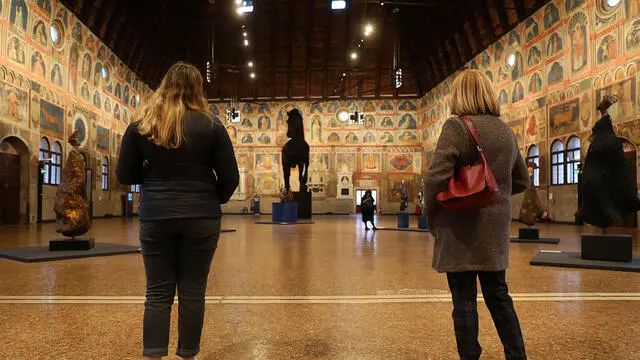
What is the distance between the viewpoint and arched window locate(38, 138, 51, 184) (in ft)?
61.3

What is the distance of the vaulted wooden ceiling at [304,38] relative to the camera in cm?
2367

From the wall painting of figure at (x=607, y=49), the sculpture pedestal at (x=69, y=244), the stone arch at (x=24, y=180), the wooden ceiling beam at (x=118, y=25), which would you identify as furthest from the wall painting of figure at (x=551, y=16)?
the stone arch at (x=24, y=180)

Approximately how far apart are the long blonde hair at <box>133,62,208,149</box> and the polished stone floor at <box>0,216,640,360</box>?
1396 millimetres

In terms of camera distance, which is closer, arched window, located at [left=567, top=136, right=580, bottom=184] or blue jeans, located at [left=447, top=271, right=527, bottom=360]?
blue jeans, located at [left=447, top=271, right=527, bottom=360]

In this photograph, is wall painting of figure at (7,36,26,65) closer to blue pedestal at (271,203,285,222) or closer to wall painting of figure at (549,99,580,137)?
blue pedestal at (271,203,285,222)

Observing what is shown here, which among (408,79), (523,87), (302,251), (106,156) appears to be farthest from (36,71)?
(408,79)

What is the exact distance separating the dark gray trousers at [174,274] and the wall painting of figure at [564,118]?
1861 cm

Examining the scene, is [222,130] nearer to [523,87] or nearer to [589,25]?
[589,25]

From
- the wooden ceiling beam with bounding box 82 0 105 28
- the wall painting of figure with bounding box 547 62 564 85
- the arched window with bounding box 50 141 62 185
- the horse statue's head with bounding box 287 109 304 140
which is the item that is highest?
the wooden ceiling beam with bounding box 82 0 105 28

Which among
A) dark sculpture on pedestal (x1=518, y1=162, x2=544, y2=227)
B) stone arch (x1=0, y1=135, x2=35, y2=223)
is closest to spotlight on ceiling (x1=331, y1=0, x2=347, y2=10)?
dark sculpture on pedestal (x1=518, y1=162, x2=544, y2=227)

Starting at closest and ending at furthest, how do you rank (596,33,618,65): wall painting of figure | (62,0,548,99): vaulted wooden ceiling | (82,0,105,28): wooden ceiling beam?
(596,33,618,65): wall painting of figure < (82,0,105,28): wooden ceiling beam < (62,0,548,99): vaulted wooden ceiling

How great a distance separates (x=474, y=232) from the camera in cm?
227

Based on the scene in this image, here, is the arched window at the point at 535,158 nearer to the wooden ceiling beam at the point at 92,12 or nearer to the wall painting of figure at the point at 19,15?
the wall painting of figure at the point at 19,15

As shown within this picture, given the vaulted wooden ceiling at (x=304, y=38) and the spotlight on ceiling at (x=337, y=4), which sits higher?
the vaulted wooden ceiling at (x=304, y=38)
